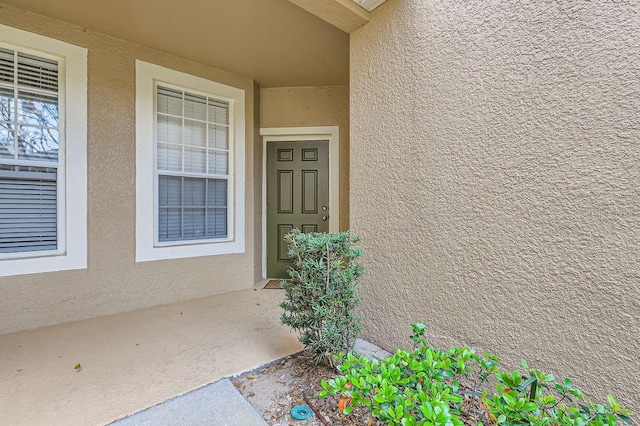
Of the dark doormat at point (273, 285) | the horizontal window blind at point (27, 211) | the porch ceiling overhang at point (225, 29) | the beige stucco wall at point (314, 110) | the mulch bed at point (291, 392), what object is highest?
the porch ceiling overhang at point (225, 29)

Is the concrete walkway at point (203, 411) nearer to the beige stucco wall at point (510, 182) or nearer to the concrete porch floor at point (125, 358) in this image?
the concrete porch floor at point (125, 358)

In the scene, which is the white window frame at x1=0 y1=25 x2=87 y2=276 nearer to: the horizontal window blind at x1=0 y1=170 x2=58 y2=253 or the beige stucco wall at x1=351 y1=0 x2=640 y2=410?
the horizontal window blind at x1=0 y1=170 x2=58 y2=253

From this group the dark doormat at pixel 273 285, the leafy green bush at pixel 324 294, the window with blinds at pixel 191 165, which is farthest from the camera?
the dark doormat at pixel 273 285

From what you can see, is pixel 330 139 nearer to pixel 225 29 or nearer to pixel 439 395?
pixel 225 29

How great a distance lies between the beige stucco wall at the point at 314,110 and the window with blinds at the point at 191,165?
2.16 feet

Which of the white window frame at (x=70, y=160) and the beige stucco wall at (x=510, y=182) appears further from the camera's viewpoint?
the white window frame at (x=70, y=160)

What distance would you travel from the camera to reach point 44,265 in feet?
8.14

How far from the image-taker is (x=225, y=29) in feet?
8.76

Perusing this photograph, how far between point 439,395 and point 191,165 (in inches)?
129

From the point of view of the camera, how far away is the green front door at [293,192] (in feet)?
13.1

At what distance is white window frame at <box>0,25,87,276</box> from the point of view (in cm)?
253

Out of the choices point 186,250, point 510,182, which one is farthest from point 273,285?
point 510,182

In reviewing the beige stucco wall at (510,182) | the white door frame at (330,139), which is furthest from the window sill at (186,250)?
the beige stucco wall at (510,182)

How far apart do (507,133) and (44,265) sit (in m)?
3.60
